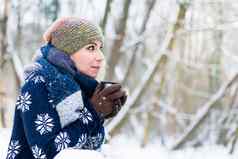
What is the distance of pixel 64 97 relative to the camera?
79.4 inches

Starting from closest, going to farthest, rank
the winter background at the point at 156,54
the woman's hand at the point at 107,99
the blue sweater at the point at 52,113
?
the blue sweater at the point at 52,113 → the woman's hand at the point at 107,99 → the winter background at the point at 156,54

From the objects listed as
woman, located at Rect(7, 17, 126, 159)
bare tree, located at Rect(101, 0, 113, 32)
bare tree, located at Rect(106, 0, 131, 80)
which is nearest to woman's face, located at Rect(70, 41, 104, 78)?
woman, located at Rect(7, 17, 126, 159)

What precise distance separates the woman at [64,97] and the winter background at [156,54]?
0.55 feet

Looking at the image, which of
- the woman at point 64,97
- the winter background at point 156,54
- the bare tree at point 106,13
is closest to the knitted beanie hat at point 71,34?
the woman at point 64,97

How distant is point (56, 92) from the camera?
202 cm

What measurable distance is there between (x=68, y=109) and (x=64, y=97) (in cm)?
5

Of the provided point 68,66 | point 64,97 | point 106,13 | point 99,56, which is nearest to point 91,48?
point 99,56

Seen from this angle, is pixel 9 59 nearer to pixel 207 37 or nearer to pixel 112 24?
pixel 112 24

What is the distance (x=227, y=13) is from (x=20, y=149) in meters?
10.2

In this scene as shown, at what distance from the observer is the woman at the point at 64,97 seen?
1989mm

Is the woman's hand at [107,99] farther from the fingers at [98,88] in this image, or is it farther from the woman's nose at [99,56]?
the woman's nose at [99,56]

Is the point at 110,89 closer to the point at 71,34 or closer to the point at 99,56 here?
the point at 99,56

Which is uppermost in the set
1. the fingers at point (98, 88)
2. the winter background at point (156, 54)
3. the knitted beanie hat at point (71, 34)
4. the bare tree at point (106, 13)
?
the knitted beanie hat at point (71, 34)

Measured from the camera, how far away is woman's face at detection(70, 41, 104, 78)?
7.07 feet
